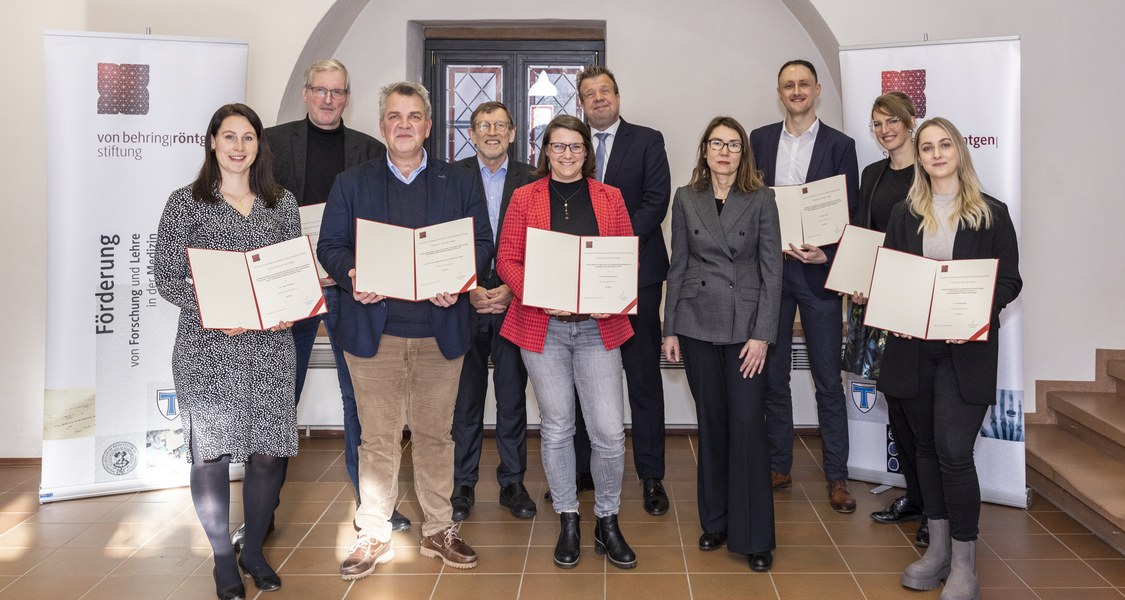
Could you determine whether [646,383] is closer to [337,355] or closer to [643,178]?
[643,178]

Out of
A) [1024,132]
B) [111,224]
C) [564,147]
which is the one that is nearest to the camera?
[564,147]

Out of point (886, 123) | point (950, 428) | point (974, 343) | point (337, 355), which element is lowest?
point (950, 428)

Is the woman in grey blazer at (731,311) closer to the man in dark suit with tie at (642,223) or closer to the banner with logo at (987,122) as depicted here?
the man in dark suit with tie at (642,223)

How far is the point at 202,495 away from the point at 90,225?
6.06 ft

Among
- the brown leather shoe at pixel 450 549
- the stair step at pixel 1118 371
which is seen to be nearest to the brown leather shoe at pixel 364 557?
the brown leather shoe at pixel 450 549

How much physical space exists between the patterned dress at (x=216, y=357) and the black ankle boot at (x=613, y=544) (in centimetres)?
121

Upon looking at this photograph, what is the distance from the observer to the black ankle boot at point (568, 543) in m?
3.20

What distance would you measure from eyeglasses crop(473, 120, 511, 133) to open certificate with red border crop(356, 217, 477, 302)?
2.63ft

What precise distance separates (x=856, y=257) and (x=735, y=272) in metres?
0.79

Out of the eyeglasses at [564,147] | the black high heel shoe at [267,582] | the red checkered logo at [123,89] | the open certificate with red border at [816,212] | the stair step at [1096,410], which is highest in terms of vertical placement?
the red checkered logo at [123,89]

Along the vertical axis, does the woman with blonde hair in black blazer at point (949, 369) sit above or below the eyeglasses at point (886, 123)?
below

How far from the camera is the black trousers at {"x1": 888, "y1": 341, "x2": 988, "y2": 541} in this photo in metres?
2.83

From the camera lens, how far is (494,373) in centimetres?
381

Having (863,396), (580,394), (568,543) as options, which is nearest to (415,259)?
(580,394)
